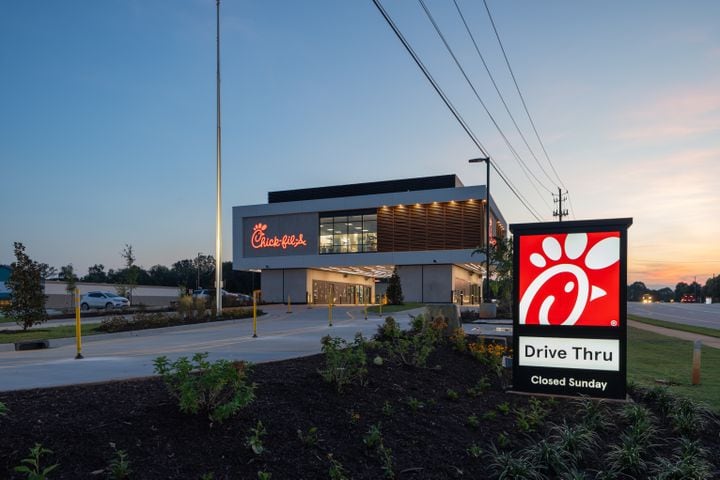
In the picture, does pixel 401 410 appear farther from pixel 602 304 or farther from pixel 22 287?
pixel 22 287

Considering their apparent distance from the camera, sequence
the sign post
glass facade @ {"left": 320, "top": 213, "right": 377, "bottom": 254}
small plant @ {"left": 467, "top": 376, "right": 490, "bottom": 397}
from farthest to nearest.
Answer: glass facade @ {"left": 320, "top": 213, "right": 377, "bottom": 254}, small plant @ {"left": 467, "top": 376, "right": 490, "bottom": 397}, the sign post

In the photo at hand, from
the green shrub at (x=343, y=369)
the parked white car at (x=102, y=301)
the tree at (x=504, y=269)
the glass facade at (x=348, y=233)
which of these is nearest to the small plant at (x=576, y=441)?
the green shrub at (x=343, y=369)

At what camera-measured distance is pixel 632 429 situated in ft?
20.4

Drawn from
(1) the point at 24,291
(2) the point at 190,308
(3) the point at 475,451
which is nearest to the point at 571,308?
(3) the point at 475,451

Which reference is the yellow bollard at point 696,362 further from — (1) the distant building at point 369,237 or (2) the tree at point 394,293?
(1) the distant building at point 369,237

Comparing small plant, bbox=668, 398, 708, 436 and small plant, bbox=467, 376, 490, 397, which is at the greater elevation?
small plant, bbox=467, 376, 490, 397

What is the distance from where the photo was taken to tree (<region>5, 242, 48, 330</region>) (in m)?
19.4

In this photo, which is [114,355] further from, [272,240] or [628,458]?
[272,240]

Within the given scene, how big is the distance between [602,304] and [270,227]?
5152cm

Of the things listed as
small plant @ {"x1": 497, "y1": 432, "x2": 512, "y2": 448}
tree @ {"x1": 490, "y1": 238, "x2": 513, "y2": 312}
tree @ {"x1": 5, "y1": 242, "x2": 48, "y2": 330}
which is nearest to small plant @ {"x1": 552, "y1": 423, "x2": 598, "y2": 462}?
small plant @ {"x1": 497, "y1": 432, "x2": 512, "y2": 448}

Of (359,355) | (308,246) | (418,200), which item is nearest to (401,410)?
(359,355)

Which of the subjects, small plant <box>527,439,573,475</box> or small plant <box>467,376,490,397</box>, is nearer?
small plant <box>527,439,573,475</box>

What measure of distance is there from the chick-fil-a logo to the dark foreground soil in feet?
159

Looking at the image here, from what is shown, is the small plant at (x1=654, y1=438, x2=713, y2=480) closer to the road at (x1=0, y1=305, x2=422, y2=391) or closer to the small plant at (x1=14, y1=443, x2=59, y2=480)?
the small plant at (x1=14, y1=443, x2=59, y2=480)
